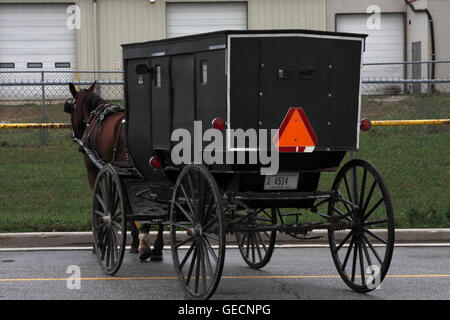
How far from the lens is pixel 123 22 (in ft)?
100

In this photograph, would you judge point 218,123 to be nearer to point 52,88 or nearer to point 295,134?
point 295,134

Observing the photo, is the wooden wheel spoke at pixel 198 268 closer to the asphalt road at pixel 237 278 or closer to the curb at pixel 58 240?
the asphalt road at pixel 237 278

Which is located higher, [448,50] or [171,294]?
[448,50]

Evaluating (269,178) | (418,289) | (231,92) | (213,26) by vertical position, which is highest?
(213,26)

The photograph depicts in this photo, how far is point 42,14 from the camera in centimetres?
3055

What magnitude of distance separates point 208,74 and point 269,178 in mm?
1054

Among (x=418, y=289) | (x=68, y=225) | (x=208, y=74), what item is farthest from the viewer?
(x=68, y=225)

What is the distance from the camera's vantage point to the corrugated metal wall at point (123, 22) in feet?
99.7

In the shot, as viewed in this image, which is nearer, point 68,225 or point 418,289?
point 418,289

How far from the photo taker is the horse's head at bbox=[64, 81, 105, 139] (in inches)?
460

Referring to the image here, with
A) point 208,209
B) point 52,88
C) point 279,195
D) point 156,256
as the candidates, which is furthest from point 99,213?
point 52,88
